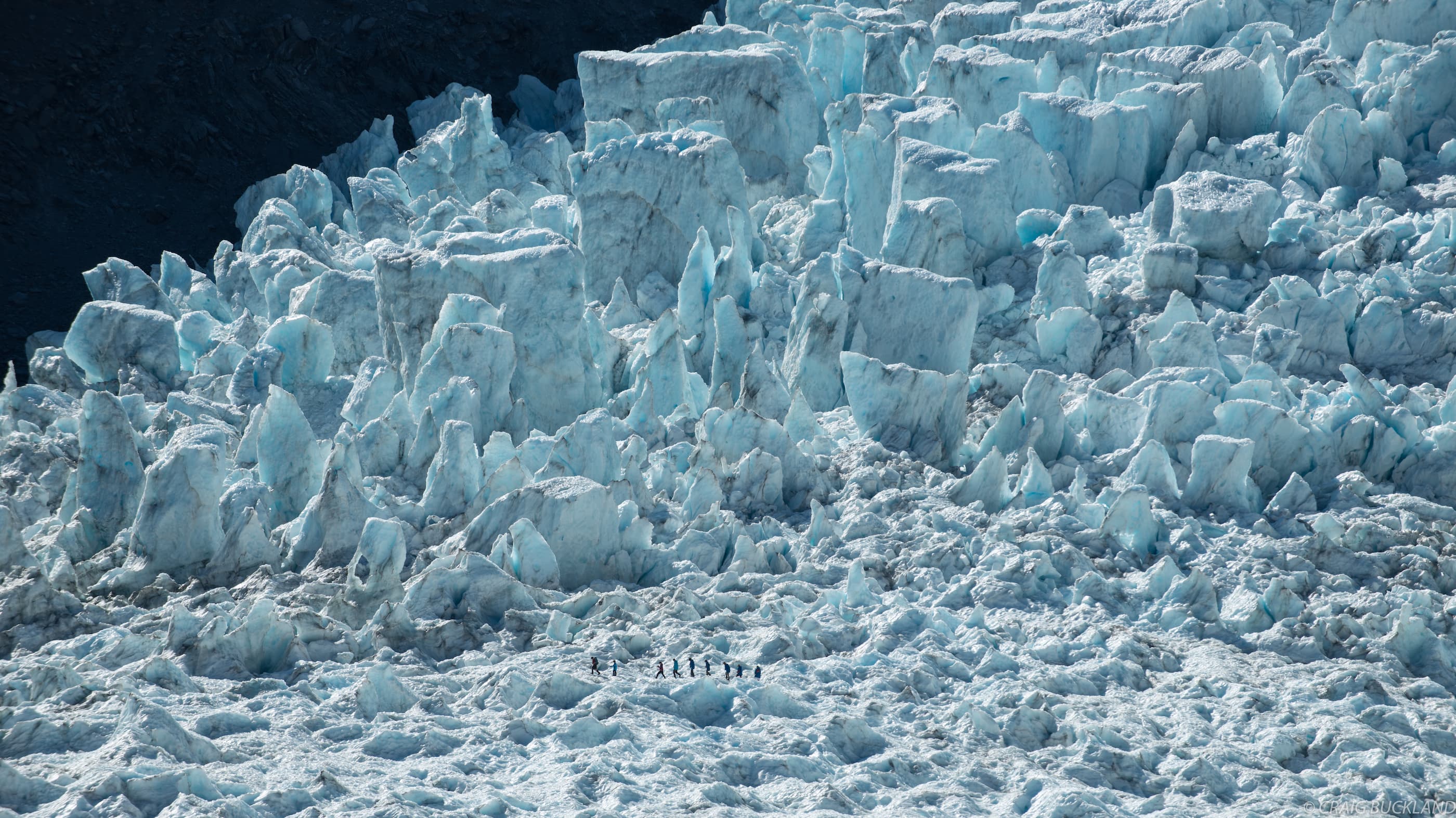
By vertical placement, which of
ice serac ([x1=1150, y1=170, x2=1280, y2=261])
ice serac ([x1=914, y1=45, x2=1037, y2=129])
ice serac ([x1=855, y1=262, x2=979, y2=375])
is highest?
ice serac ([x1=914, y1=45, x2=1037, y2=129])

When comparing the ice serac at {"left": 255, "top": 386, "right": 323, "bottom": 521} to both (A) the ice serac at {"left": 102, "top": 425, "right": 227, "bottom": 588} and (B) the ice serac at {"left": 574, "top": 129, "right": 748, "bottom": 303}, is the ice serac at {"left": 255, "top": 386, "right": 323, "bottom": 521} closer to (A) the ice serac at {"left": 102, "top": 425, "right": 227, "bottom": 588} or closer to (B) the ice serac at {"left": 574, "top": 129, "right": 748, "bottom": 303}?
(A) the ice serac at {"left": 102, "top": 425, "right": 227, "bottom": 588}

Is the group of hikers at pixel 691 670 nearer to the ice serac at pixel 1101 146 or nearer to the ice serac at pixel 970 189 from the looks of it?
the ice serac at pixel 970 189

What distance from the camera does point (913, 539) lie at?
1210cm

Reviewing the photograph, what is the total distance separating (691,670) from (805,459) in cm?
358

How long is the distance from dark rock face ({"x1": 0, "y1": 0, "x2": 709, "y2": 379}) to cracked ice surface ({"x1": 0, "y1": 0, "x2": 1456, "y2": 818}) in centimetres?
390

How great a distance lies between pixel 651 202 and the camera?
17.4 metres

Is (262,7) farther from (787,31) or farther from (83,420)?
(83,420)

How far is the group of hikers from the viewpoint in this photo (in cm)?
998

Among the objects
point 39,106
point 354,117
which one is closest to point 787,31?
point 354,117

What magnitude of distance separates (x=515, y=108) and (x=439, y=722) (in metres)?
18.8

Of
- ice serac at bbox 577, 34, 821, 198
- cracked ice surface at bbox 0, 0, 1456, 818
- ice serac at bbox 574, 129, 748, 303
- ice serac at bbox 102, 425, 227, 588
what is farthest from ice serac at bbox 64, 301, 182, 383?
ice serac at bbox 577, 34, 821, 198

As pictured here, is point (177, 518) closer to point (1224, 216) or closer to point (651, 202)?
point (651, 202)

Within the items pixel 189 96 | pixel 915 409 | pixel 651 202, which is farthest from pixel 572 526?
pixel 189 96

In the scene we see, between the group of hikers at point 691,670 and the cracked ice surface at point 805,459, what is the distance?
88 mm
